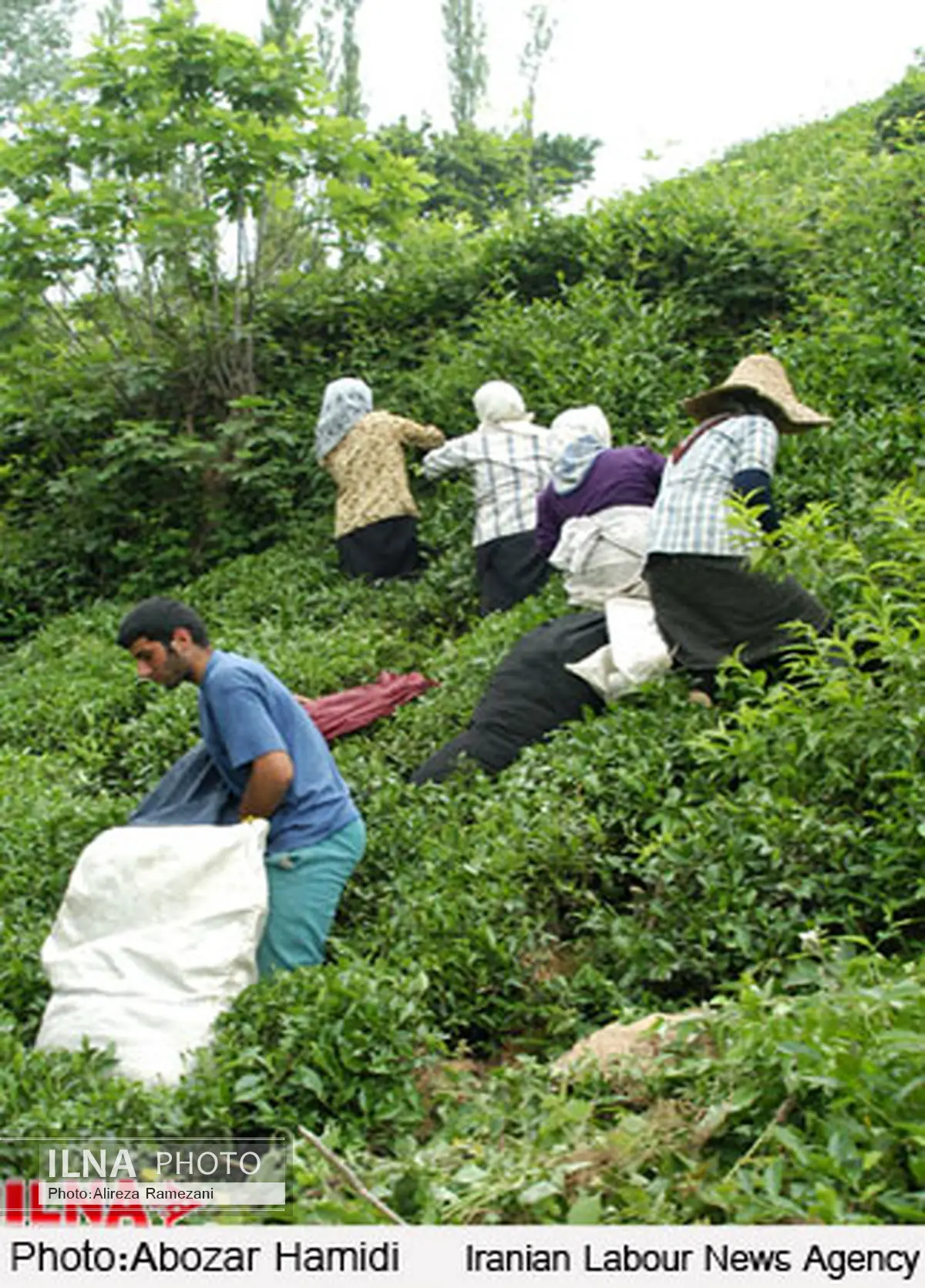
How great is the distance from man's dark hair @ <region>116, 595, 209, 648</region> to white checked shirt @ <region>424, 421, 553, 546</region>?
3.57 meters

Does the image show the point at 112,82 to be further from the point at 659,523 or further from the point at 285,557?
the point at 659,523

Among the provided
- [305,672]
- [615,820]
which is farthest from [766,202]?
[615,820]

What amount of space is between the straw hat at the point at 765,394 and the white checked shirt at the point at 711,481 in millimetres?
165

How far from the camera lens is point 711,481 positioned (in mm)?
5828

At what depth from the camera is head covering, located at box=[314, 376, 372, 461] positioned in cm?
959

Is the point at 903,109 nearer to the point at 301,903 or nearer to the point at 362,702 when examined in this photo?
the point at 362,702

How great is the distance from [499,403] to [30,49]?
27653 millimetres

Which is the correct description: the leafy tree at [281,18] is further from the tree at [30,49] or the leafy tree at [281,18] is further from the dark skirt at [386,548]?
the dark skirt at [386,548]

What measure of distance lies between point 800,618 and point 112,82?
275 inches

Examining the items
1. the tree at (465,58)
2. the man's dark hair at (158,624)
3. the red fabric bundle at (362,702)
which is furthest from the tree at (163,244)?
the tree at (465,58)

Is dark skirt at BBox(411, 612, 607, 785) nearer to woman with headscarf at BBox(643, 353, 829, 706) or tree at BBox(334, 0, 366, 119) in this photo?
woman with headscarf at BBox(643, 353, 829, 706)

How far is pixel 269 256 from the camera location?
12.1 m

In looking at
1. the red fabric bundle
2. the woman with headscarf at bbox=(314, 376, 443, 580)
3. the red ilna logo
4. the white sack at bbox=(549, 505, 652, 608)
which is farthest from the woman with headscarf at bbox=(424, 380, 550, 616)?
the red ilna logo

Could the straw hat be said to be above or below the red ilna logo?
above
